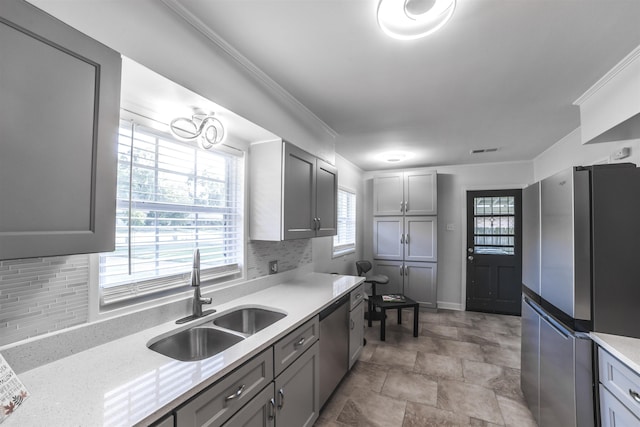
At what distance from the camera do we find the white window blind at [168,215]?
1423mm

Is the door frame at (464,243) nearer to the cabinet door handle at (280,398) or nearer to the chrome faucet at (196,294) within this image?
the cabinet door handle at (280,398)

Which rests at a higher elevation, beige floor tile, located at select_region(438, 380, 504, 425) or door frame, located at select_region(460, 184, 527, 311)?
door frame, located at select_region(460, 184, 527, 311)

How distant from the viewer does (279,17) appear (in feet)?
4.54

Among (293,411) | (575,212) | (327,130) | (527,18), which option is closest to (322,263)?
(327,130)

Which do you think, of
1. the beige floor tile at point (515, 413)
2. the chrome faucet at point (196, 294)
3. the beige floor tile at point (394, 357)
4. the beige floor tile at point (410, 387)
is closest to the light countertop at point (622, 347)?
the beige floor tile at point (515, 413)

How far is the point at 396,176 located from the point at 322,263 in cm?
223

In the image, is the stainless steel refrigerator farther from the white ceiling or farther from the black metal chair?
the black metal chair

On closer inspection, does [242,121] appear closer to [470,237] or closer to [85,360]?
[85,360]

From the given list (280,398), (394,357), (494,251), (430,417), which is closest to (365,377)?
(394,357)

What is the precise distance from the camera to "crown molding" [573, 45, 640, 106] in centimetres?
163

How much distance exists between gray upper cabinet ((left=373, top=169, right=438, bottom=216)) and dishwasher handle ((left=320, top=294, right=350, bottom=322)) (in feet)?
8.77

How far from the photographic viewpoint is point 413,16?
1262 millimetres

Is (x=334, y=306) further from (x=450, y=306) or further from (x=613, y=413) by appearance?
(x=450, y=306)

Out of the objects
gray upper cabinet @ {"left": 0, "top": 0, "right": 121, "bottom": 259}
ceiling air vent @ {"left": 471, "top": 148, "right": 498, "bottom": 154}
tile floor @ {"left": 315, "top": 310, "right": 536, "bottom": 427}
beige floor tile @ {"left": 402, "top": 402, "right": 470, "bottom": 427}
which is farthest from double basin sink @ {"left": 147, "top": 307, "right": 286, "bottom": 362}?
ceiling air vent @ {"left": 471, "top": 148, "right": 498, "bottom": 154}
